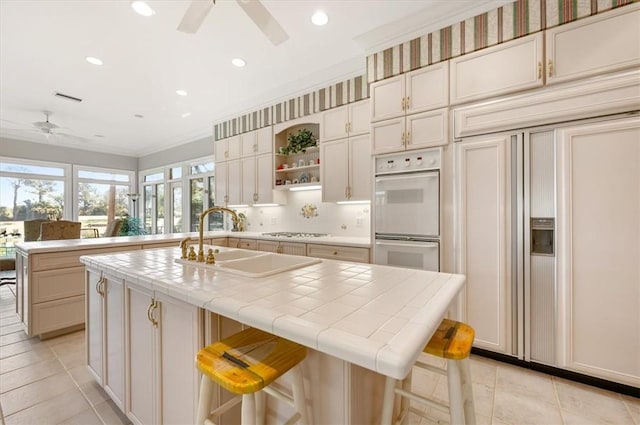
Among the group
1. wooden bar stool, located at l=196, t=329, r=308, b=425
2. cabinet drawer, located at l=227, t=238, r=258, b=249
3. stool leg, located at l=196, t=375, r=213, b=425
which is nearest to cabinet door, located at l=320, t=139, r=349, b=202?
cabinet drawer, located at l=227, t=238, r=258, b=249

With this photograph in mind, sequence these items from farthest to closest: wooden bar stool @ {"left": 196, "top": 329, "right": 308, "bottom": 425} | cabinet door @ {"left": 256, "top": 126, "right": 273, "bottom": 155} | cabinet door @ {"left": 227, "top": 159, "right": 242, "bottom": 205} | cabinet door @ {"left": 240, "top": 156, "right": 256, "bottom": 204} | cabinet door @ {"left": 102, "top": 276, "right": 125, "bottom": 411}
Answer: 1. cabinet door @ {"left": 227, "top": 159, "right": 242, "bottom": 205}
2. cabinet door @ {"left": 240, "top": 156, "right": 256, "bottom": 204}
3. cabinet door @ {"left": 256, "top": 126, "right": 273, "bottom": 155}
4. cabinet door @ {"left": 102, "top": 276, "right": 125, "bottom": 411}
5. wooden bar stool @ {"left": 196, "top": 329, "right": 308, "bottom": 425}

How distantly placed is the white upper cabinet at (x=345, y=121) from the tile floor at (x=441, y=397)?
2.51m

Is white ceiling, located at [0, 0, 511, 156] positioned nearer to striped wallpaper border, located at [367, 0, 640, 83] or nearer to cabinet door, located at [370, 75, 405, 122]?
striped wallpaper border, located at [367, 0, 640, 83]

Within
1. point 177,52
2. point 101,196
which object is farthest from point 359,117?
point 101,196

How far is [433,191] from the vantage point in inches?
99.3

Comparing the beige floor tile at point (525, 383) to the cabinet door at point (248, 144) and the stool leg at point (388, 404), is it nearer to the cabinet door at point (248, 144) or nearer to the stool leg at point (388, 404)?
the stool leg at point (388, 404)

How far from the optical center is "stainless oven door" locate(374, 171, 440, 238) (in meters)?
2.52

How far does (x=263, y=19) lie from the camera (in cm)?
183

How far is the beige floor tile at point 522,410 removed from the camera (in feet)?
5.45

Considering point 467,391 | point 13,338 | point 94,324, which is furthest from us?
point 13,338

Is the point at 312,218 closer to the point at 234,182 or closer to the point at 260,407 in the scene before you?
the point at 234,182

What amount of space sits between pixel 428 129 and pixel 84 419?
3194mm

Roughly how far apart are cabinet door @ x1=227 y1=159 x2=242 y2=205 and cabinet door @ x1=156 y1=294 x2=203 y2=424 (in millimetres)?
3416

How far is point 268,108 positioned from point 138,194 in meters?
Answer: 5.17
